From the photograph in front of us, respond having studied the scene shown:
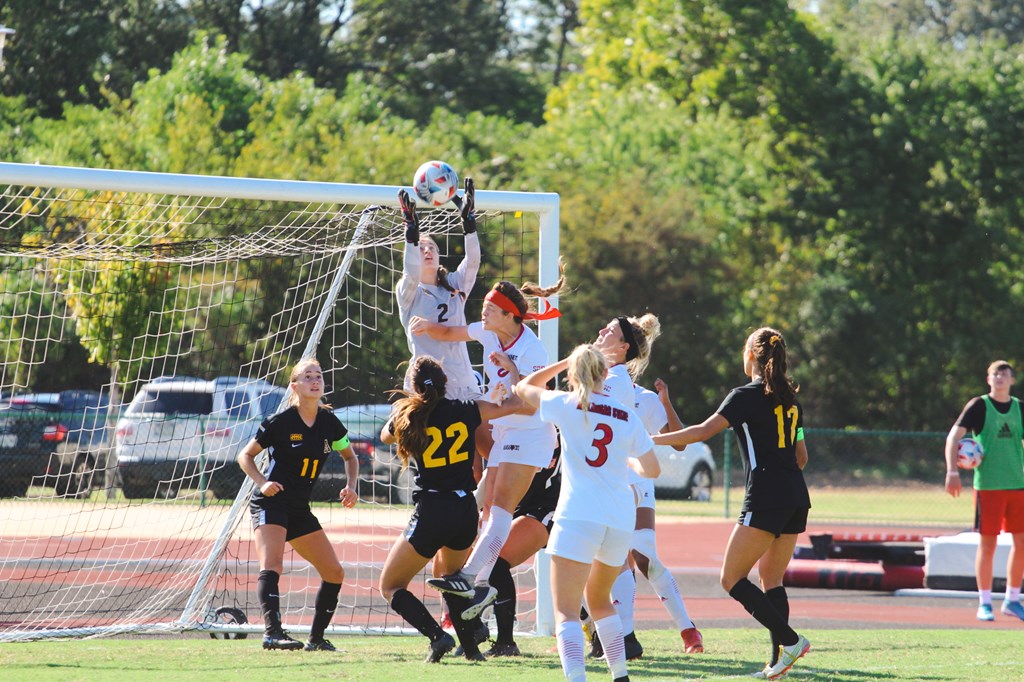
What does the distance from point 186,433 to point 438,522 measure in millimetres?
8141

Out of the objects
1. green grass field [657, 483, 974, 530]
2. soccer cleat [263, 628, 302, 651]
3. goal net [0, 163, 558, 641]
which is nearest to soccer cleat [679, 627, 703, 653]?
goal net [0, 163, 558, 641]

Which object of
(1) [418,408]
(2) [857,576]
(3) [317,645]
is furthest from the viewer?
(2) [857,576]

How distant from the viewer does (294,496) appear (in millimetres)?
8055

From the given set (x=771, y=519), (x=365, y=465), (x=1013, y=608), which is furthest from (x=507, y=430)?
(x=365, y=465)

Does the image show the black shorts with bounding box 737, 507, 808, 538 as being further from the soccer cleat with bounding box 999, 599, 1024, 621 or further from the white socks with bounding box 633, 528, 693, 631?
the soccer cleat with bounding box 999, 599, 1024, 621

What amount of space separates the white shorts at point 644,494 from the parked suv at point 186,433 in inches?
163

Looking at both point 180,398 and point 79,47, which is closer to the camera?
point 180,398

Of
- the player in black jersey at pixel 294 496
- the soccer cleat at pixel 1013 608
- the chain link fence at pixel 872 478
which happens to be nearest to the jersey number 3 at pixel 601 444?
the player in black jersey at pixel 294 496

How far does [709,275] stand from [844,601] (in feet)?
59.0

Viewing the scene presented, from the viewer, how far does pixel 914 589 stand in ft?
44.0

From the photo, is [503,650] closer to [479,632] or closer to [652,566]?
[479,632]

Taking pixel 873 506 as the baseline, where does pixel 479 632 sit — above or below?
above

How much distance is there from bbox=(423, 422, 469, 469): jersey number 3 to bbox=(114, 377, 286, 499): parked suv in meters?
4.32

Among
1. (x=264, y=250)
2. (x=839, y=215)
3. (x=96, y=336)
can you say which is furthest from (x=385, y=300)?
(x=839, y=215)
